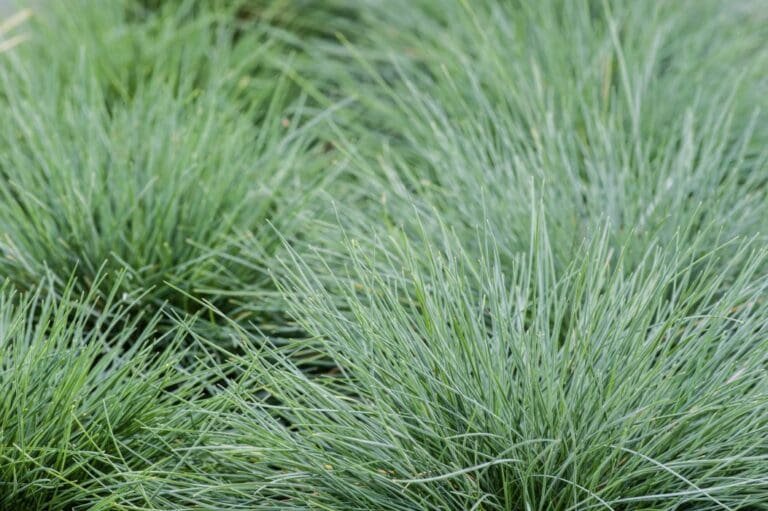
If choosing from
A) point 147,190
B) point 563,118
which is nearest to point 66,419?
point 147,190

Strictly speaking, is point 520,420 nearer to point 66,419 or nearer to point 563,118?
point 66,419

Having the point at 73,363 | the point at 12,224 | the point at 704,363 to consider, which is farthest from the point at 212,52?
the point at 704,363

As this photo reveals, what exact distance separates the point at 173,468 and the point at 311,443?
0.23 meters

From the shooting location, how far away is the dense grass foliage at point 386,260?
1250 mm

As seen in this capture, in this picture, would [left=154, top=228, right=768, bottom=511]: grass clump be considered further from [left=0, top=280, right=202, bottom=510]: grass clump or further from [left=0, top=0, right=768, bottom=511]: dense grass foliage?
[left=0, top=280, right=202, bottom=510]: grass clump

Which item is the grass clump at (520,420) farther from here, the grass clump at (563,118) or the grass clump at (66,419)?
the grass clump at (563,118)

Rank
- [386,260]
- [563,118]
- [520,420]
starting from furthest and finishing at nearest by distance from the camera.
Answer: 1. [563,118]
2. [386,260]
3. [520,420]

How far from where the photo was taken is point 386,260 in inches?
66.3

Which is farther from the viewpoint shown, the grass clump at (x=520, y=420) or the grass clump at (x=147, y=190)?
the grass clump at (x=147, y=190)

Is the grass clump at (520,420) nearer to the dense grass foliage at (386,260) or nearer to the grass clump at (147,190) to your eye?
the dense grass foliage at (386,260)

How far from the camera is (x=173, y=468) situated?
1387mm

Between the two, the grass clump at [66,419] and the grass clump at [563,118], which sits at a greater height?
the grass clump at [66,419]

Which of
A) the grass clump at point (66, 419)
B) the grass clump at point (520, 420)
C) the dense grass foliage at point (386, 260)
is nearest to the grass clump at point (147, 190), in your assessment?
the dense grass foliage at point (386, 260)

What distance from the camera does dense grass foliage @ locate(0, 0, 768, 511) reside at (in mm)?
1250
